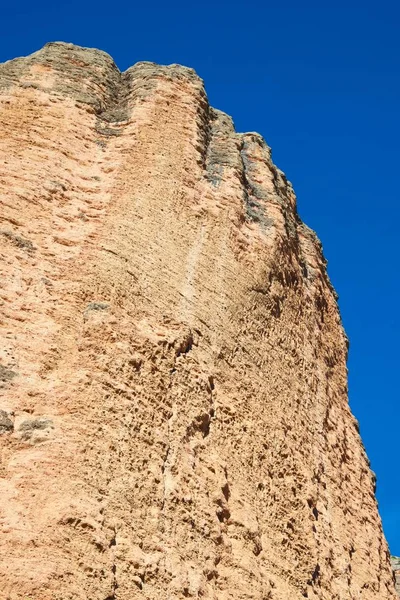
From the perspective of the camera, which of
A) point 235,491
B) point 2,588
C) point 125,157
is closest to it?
point 2,588

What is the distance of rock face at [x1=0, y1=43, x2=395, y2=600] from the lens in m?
7.35

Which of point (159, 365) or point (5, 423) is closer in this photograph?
point (5, 423)

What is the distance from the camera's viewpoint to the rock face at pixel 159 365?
289 inches

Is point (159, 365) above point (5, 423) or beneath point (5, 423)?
above

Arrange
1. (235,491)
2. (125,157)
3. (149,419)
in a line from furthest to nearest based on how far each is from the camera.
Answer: (125,157)
(235,491)
(149,419)

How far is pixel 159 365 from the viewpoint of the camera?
9.07 metres

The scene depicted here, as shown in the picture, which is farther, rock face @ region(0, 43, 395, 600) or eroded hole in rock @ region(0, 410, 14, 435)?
eroded hole in rock @ region(0, 410, 14, 435)

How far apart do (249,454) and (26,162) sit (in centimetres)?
475

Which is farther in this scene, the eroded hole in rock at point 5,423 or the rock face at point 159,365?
the eroded hole in rock at point 5,423

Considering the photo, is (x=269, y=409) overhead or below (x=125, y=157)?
below

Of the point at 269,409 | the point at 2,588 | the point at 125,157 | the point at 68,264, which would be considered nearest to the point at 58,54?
the point at 125,157

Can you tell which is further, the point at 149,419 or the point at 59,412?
the point at 149,419

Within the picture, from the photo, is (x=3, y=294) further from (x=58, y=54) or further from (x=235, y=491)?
(x=58, y=54)

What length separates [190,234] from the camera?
11.3 metres
